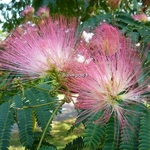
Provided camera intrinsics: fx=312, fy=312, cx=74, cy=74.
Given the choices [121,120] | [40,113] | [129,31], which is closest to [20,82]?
[40,113]

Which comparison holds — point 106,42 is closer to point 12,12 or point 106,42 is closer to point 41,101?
point 41,101

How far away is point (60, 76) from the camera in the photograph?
55.3 inches

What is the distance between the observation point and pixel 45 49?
1.44m

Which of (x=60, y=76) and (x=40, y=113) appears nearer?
(x=60, y=76)

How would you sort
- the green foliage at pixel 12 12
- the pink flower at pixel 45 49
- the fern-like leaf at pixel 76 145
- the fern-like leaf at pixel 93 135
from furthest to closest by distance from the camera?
the green foliage at pixel 12 12, the fern-like leaf at pixel 76 145, the pink flower at pixel 45 49, the fern-like leaf at pixel 93 135

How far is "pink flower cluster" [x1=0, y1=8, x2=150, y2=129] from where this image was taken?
1.20 metres

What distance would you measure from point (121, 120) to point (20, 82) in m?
0.61

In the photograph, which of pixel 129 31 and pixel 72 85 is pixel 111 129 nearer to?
pixel 72 85

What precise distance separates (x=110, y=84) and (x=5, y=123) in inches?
23.2

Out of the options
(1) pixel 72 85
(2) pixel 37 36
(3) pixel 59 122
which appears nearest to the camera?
(1) pixel 72 85

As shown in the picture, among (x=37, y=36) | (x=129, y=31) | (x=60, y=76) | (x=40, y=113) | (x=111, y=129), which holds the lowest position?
(x=111, y=129)

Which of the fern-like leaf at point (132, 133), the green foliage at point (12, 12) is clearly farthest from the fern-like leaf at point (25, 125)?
the green foliage at point (12, 12)

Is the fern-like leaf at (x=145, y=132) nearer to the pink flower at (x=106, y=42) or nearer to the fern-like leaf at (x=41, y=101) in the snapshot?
the pink flower at (x=106, y=42)

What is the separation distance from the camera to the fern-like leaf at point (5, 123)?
1445mm
